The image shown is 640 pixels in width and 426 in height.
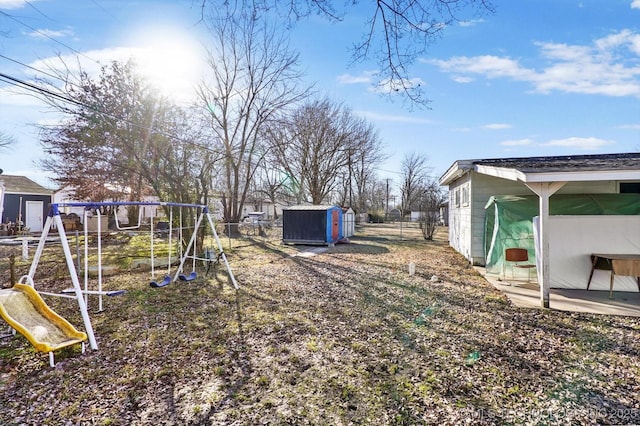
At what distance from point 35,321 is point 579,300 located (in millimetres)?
7793

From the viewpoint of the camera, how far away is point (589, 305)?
5332 millimetres

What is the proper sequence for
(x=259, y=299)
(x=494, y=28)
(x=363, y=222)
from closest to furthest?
(x=494, y=28) → (x=259, y=299) → (x=363, y=222)

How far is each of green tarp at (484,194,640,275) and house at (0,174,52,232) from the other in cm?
2422

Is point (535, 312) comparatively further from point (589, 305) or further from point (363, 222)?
point (363, 222)

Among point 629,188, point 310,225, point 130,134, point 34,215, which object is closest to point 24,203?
point 34,215

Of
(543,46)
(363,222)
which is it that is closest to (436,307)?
(543,46)

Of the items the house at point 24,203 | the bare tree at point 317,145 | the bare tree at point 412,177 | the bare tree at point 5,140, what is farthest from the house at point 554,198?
the bare tree at point 412,177

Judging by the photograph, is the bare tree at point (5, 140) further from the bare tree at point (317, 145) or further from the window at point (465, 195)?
the window at point (465, 195)

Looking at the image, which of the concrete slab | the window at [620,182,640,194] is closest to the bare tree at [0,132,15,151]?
the concrete slab

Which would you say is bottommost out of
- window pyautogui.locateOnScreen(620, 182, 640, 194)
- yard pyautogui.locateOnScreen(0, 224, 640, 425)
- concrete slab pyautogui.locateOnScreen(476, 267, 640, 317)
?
yard pyautogui.locateOnScreen(0, 224, 640, 425)

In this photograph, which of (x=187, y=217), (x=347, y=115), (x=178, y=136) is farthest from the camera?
(x=347, y=115)

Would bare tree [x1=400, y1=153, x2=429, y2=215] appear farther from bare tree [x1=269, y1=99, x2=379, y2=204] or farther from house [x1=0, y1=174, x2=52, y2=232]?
house [x1=0, y1=174, x2=52, y2=232]

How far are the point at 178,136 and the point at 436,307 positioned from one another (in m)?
12.1

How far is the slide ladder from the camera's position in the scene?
3.44 metres
